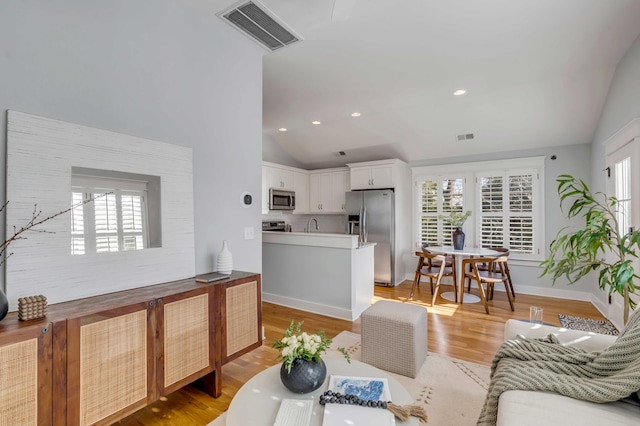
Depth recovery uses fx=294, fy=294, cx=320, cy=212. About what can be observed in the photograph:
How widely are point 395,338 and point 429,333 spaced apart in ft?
3.43

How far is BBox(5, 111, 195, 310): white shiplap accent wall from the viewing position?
1527 mm

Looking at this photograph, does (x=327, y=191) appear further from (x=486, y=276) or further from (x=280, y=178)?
(x=486, y=276)

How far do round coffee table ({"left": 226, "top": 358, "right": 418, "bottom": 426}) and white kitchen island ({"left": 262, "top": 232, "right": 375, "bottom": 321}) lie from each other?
2.06 metres

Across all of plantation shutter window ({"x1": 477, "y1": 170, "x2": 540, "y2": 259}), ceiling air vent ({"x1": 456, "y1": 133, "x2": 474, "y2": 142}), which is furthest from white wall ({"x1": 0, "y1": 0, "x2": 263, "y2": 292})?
plantation shutter window ({"x1": 477, "y1": 170, "x2": 540, "y2": 259})

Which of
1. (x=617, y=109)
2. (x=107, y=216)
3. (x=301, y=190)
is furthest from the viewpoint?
(x=301, y=190)

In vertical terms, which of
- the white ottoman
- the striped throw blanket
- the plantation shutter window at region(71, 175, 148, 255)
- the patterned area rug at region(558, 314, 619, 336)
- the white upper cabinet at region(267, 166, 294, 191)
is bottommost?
the patterned area rug at region(558, 314, 619, 336)

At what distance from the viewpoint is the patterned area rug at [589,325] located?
322cm

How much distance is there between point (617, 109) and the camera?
326 centimetres

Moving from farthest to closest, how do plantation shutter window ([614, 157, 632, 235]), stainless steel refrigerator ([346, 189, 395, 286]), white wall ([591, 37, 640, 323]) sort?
1. stainless steel refrigerator ([346, 189, 395, 286])
2. plantation shutter window ([614, 157, 632, 235])
3. white wall ([591, 37, 640, 323])

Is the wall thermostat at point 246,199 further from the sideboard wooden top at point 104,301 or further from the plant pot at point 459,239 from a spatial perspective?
the plant pot at point 459,239

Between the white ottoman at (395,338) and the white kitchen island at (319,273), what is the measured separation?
3.62 ft

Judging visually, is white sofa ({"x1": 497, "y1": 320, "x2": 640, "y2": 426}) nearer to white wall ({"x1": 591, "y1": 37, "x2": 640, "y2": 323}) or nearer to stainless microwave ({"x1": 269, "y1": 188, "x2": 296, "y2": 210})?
white wall ({"x1": 591, "y1": 37, "x2": 640, "y2": 323})

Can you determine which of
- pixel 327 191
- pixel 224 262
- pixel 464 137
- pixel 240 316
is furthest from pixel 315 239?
pixel 464 137

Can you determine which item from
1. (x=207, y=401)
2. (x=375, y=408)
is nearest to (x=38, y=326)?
(x=207, y=401)
